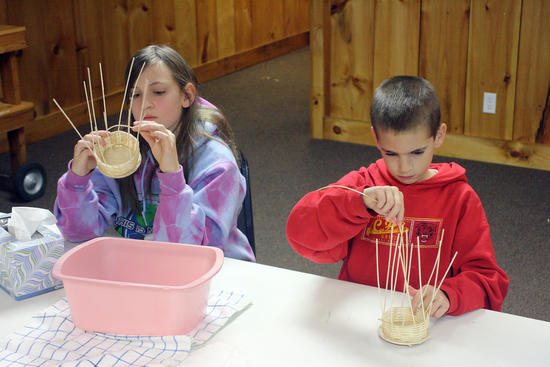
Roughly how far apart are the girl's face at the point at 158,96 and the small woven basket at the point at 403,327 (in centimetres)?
77

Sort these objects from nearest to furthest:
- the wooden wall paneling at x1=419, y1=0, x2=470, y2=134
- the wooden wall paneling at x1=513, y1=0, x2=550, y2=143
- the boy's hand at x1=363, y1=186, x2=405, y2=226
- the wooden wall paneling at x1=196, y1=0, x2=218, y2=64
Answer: the boy's hand at x1=363, y1=186, x2=405, y2=226, the wooden wall paneling at x1=513, y1=0, x2=550, y2=143, the wooden wall paneling at x1=419, y1=0, x2=470, y2=134, the wooden wall paneling at x1=196, y1=0, x2=218, y2=64

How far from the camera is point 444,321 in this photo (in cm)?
123

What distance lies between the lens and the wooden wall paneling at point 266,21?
6418mm

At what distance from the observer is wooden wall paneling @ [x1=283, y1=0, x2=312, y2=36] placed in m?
6.84

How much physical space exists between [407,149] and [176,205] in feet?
1.62

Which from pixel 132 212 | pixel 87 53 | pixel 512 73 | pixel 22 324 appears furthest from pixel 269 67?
pixel 22 324

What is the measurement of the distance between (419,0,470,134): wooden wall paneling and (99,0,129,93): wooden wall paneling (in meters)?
2.13

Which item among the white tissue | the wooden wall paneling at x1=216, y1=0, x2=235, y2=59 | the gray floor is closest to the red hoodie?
the white tissue

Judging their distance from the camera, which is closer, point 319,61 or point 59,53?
point 319,61

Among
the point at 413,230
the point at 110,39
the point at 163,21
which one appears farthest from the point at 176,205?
the point at 163,21

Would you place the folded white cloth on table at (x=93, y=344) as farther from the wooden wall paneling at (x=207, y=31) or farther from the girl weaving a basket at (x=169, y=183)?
the wooden wall paneling at (x=207, y=31)

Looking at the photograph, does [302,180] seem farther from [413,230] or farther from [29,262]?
[29,262]

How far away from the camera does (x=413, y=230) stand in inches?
59.8

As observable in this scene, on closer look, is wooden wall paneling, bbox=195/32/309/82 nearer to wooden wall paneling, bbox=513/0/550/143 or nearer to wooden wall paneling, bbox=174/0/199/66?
wooden wall paneling, bbox=174/0/199/66
